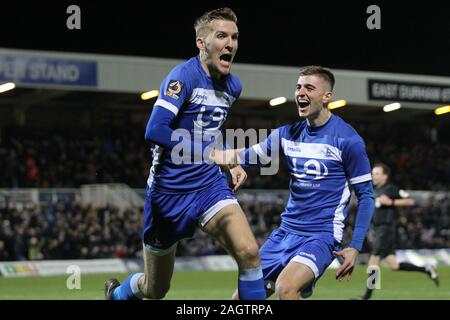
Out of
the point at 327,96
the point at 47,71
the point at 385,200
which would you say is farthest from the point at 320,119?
the point at 47,71

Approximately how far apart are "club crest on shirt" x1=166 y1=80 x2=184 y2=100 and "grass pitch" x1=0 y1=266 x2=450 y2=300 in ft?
17.5

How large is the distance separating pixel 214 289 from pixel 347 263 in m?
7.34

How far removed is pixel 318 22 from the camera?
2498 centimetres

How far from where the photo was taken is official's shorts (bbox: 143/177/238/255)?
603cm

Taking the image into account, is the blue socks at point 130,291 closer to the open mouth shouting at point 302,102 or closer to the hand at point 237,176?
the hand at point 237,176

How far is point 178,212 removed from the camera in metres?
6.12

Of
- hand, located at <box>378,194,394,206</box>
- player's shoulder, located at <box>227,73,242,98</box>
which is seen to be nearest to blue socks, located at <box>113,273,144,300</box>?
player's shoulder, located at <box>227,73,242,98</box>

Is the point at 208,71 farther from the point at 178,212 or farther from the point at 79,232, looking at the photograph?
the point at 79,232

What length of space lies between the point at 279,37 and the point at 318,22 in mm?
1335

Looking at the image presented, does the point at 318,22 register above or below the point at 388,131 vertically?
above

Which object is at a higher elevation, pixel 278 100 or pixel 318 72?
pixel 318 72

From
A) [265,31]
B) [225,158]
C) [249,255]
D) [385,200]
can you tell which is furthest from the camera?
[265,31]
